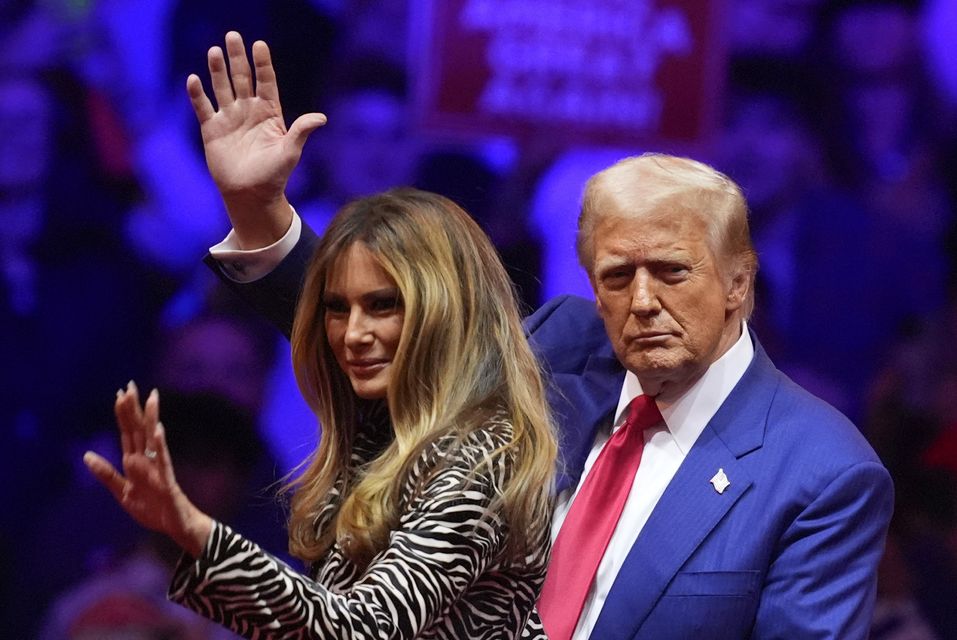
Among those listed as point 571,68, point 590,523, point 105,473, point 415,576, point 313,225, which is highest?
point 105,473

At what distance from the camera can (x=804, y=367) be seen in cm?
439

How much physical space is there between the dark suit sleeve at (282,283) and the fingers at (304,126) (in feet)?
0.90

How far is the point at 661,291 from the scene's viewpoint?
2.31m

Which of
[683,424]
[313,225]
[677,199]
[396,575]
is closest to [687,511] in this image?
[683,424]

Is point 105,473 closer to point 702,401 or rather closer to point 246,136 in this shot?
point 246,136

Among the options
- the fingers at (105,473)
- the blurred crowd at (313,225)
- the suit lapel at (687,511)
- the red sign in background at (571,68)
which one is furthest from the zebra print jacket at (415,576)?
the red sign in background at (571,68)

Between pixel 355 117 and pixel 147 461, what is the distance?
9.13 feet

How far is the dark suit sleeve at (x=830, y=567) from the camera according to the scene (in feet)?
7.05

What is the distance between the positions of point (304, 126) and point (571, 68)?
210cm

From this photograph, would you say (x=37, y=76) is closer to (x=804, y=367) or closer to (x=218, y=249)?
(x=218, y=249)

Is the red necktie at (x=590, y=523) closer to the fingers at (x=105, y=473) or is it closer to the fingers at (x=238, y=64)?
the fingers at (x=238, y=64)

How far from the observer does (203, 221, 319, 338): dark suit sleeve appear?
2534mm

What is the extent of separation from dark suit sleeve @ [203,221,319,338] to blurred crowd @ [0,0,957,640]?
1.33 m

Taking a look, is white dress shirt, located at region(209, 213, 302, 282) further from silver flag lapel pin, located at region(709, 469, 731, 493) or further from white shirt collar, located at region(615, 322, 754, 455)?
silver flag lapel pin, located at region(709, 469, 731, 493)
